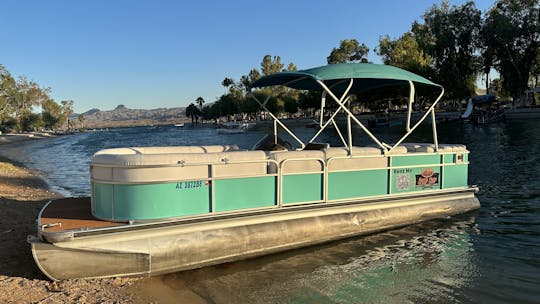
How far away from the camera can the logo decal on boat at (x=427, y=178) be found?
9633mm

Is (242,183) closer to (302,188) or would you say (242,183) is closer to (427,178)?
(302,188)

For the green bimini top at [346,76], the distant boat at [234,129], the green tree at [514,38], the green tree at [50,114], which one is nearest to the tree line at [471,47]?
the green tree at [514,38]

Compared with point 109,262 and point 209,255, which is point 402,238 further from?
point 109,262

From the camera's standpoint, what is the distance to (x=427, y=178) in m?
9.77

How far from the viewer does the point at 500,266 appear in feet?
24.8

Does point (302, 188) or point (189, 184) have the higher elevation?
point (189, 184)

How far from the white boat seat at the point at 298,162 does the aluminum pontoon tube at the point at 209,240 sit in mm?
819

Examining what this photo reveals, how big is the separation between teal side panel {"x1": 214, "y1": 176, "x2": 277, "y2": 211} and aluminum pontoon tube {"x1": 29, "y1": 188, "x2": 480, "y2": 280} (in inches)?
9.7

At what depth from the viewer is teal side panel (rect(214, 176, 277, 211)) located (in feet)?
23.8

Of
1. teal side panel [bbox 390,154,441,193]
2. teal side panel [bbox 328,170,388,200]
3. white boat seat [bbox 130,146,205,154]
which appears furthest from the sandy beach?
teal side panel [bbox 390,154,441,193]

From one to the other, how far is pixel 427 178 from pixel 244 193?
481 cm

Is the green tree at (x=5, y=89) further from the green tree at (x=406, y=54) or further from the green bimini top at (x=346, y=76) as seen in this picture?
the green bimini top at (x=346, y=76)

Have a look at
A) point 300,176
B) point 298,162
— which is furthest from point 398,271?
point 298,162

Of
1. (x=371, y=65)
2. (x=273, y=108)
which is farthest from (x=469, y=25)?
(x=371, y=65)
